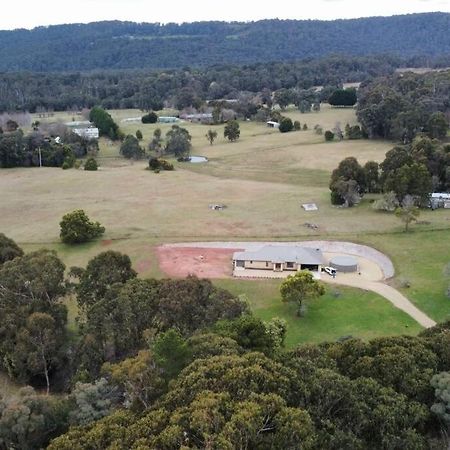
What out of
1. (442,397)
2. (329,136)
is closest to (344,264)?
(442,397)

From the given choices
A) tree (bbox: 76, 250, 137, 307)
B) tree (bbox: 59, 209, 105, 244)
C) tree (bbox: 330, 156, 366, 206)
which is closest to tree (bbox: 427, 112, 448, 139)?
tree (bbox: 330, 156, 366, 206)

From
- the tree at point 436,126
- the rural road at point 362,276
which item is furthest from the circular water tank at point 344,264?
the tree at point 436,126

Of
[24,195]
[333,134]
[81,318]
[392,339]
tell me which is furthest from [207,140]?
[392,339]

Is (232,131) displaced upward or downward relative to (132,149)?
upward

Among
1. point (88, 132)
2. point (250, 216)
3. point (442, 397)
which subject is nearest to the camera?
point (442, 397)

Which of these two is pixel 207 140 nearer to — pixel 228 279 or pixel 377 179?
pixel 377 179

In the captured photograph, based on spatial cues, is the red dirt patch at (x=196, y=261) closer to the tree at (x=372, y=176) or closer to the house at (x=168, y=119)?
the tree at (x=372, y=176)

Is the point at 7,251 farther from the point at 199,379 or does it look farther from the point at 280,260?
the point at 199,379
